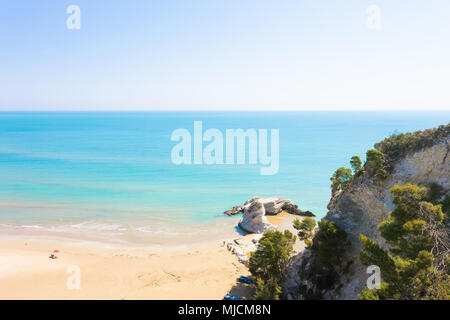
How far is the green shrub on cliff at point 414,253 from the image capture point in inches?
521

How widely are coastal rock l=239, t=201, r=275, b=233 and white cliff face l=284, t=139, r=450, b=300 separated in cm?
1607

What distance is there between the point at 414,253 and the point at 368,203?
19.8 ft

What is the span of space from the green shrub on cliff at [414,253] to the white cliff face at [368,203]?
→ 320 centimetres

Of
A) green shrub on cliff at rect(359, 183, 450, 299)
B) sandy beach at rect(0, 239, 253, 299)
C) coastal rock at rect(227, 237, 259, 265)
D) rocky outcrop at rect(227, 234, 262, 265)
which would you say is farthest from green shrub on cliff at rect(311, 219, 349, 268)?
coastal rock at rect(227, 237, 259, 265)

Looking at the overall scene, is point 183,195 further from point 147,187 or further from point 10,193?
point 10,193

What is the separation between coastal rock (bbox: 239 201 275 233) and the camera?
124 ft

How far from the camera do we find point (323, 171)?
7662cm

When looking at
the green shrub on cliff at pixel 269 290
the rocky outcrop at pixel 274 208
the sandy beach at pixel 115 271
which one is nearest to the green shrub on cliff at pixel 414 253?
the green shrub on cliff at pixel 269 290

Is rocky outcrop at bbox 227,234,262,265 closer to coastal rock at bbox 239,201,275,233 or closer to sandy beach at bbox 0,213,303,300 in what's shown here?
sandy beach at bbox 0,213,303,300

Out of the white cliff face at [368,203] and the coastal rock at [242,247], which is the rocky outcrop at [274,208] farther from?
the white cliff face at [368,203]

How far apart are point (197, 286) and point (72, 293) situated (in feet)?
32.8

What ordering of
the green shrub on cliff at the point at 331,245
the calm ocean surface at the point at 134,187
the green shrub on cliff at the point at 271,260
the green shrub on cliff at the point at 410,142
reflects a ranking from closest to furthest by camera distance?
the green shrub on cliff at the point at 410,142, the green shrub on cliff at the point at 331,245, the green shrub on cliff at the point at 271,260, the calm ocean surface at the point at 134,187

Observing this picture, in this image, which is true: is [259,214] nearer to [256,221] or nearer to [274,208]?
[256,221]
